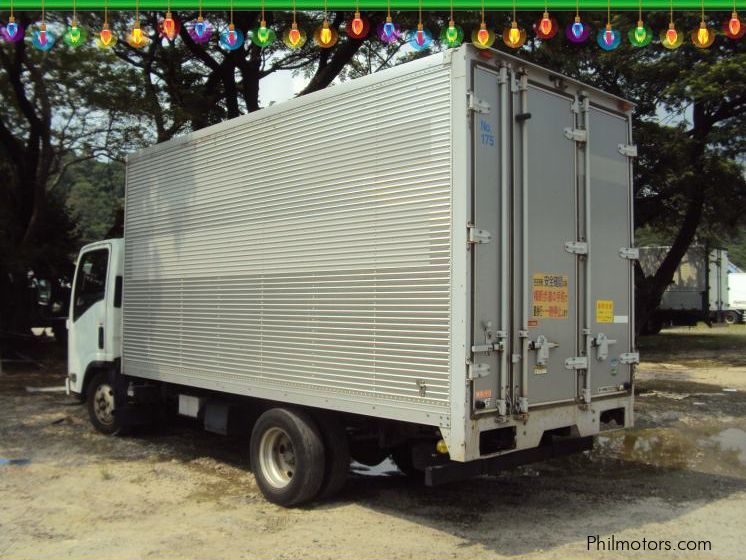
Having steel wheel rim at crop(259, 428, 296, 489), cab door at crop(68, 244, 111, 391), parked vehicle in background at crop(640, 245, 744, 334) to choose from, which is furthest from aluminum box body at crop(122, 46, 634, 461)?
parked vehicle in background at crop(640, 245, 744, 334)

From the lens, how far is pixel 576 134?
6113 millimetres

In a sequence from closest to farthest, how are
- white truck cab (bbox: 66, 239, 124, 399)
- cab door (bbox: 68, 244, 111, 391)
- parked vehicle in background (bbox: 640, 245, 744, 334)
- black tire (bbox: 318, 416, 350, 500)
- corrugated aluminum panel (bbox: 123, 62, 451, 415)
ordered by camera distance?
corrugated aluminum panel (bbox: 123, 62, 451, 415)
black tire (bbox: 318, 416, 350, 500)
white truck cab (bbox: 66, 239, 124, 399)
cab door (bbox: 68, 244, 111, 391)
parked vehicle in background (bbox: 640, 245, 744, 334)

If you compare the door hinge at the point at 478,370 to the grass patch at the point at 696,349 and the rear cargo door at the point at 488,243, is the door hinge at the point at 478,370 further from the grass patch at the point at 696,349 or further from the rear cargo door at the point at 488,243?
the grass patch at the point at 696,349

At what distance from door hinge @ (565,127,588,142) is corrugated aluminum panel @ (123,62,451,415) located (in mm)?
1365

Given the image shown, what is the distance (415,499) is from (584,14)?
34.9 ft

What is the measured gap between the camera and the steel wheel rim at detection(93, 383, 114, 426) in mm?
9062

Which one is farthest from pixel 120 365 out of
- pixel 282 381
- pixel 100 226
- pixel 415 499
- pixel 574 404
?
pixel 100 226

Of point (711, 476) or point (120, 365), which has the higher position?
point (120, 365)

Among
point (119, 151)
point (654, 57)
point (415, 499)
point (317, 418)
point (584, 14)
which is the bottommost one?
point (415, 499)

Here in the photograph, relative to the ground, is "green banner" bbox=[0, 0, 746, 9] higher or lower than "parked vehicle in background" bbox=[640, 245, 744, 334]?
higher

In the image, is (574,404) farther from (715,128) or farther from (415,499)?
(715,128)

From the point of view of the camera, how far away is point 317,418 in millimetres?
6184

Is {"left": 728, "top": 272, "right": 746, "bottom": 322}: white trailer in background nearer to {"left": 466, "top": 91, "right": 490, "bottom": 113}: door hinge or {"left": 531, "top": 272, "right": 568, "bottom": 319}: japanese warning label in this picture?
{"left": 531, "top": 272, "right": 568, "bottom": 319}: japanese warning label

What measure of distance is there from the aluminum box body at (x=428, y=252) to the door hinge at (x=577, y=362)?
0.06 feet
